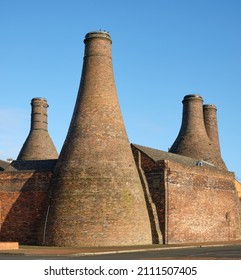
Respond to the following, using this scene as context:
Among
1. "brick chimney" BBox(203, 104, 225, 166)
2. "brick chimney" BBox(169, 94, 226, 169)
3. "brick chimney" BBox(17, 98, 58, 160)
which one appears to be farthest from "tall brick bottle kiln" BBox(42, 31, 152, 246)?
"brick chimney" BBox(203, 104, 225, 166)

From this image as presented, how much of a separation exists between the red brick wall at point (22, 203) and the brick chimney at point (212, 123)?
2000cm

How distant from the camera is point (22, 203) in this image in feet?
101

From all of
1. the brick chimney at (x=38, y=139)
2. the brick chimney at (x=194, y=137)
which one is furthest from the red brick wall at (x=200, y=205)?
the brick chimney at (x=38, y=139)

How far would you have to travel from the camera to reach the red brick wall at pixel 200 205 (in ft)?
98.3

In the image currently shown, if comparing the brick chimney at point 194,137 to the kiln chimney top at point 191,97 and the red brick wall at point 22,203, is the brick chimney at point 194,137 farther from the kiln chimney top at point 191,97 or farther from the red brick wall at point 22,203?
the red brick wall at point 22,203

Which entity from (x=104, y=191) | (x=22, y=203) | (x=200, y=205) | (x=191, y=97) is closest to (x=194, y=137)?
(x=191, y=97)

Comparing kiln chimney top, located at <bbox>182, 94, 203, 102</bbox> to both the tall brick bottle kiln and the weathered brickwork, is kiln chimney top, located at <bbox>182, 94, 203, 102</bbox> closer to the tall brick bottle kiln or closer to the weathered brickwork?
the weathered brickwork

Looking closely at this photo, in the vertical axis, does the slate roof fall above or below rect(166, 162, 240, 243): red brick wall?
above

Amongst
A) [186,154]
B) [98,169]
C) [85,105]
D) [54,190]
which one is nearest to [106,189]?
[98,169]

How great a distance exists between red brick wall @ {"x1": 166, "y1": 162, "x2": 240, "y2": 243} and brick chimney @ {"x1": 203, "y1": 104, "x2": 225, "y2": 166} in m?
8.04

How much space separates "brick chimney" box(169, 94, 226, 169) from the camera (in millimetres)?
40156

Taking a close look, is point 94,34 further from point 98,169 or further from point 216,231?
point 216,231

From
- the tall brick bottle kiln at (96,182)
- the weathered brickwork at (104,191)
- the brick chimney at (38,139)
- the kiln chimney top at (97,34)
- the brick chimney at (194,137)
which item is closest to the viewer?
the tall brick bottle kiln at (96,182)

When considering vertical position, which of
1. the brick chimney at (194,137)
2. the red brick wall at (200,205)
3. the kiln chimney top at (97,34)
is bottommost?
the red brick wall at (200,205)
